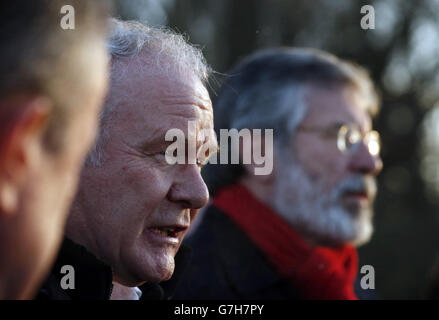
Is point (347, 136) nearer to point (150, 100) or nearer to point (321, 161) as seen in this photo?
point (321, 161)

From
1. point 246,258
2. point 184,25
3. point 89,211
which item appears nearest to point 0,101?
point 89,211

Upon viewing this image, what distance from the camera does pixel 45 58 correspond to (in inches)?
40.9

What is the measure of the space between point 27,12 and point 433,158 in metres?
14.3

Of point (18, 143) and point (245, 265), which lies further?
point (245, 265)

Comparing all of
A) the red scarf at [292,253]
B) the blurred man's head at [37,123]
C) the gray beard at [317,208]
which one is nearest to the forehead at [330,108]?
the gray beard at [317,208]

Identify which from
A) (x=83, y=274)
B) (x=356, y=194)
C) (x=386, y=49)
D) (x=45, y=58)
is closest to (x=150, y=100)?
(x=83, y=274)

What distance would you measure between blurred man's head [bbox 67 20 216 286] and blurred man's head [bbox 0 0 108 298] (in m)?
1.04

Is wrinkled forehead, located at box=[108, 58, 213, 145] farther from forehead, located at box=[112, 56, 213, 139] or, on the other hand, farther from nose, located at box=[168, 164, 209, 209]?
nose, located at box=[168, 164, 209, 209]

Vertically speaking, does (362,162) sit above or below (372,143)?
below

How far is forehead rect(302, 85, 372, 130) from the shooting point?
13.8 ft

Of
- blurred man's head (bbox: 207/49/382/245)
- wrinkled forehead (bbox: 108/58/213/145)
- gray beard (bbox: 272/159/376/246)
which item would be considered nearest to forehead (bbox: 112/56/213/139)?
wrinkled forehead (bbox: 108/58/213/145)

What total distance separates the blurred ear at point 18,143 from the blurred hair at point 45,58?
1 cm

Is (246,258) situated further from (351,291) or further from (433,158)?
(433,158)
